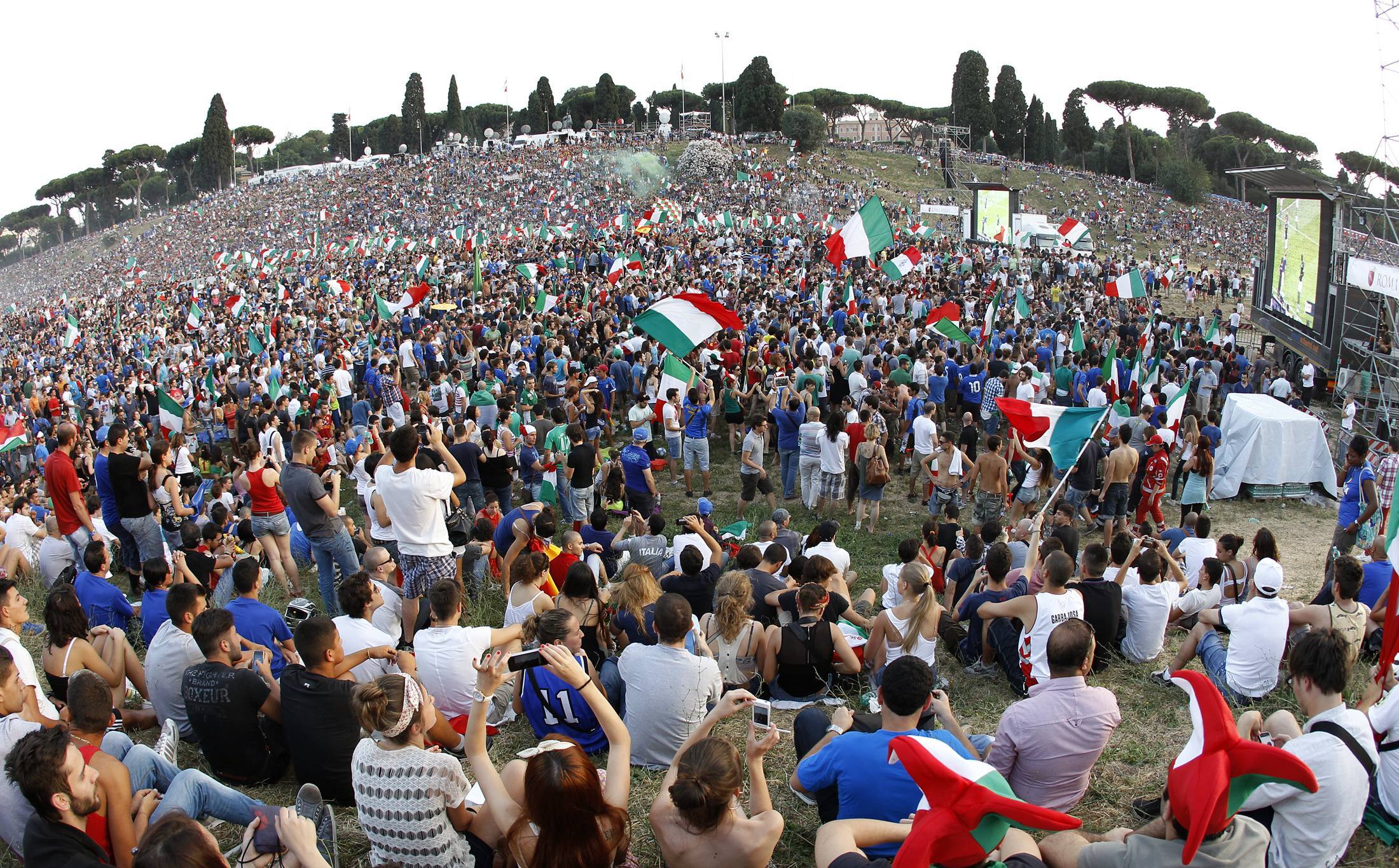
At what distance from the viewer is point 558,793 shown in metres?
2.73

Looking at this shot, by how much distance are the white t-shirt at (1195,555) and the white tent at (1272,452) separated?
4.80 metres

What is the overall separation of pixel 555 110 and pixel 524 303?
242ft

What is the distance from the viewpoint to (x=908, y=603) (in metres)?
5.37

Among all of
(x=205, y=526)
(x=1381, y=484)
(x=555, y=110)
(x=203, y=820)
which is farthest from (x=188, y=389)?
(x=555, y=110)

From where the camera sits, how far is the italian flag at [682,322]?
1093 centimetres

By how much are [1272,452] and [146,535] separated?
12.4m

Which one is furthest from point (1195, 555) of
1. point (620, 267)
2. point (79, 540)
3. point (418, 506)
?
point (620, 267)

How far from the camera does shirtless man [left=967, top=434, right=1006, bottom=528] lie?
9.43m

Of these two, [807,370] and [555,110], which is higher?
[555,110]

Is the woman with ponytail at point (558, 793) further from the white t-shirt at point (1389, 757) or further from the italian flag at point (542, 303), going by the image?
the italian flag at point (542, 303)

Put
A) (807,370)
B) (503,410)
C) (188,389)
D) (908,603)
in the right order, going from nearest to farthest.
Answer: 1. (908,603)
2. (503,410)
3. (807,370)
4. (188,389)

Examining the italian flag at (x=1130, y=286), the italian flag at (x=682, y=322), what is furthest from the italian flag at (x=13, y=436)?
the italian flag at (x=1130, y=286)

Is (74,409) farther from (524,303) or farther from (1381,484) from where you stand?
(1381,484)

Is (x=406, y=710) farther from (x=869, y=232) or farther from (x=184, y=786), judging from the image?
(x=869, y=232)
